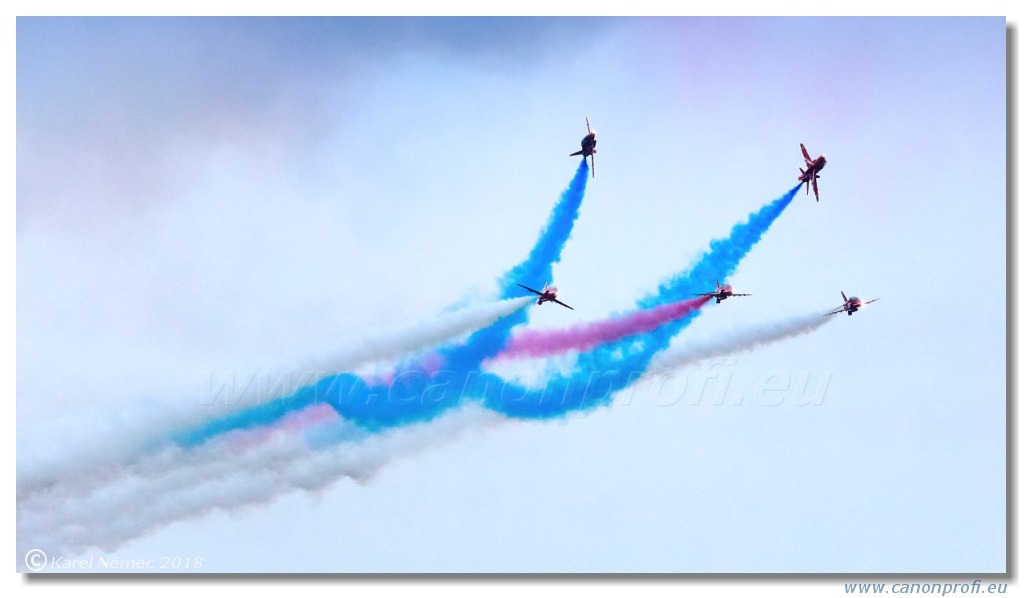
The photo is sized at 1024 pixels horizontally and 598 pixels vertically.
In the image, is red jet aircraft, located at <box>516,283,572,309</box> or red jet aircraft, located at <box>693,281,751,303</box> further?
red jet aircraft, located at <box>693,281,751,303</box>

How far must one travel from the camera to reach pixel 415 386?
12788cm

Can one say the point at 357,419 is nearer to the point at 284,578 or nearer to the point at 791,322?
the point at 284,578

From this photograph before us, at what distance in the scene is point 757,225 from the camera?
130 metres

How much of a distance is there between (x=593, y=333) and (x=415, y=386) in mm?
8976

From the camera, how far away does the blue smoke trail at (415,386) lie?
415 ft

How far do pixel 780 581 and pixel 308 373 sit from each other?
2438 centimetres

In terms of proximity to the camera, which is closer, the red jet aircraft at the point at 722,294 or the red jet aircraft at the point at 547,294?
the red jet aircraft at the point at 547,294

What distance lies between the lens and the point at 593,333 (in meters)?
129

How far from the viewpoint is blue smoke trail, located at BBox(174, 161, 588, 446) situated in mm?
126625

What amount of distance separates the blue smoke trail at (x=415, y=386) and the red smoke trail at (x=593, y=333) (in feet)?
2.93

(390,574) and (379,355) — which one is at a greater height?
(379,355)

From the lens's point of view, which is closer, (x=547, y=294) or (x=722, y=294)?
(x=547, y=294)

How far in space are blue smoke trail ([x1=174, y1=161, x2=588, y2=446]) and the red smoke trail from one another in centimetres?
89

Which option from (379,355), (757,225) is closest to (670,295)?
(757,225)
